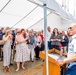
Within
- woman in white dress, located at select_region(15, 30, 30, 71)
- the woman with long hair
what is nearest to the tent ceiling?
woman in white dress, located at select_region(15, 30, 30, 71)

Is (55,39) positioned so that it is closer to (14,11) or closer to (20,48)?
(20,48)

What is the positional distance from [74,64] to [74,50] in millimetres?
253

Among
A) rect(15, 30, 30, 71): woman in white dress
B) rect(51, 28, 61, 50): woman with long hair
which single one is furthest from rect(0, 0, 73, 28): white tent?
rect(51, 28, 61, 50): woman with long hair

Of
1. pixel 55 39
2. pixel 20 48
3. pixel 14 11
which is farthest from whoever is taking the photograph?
pixel 14 11

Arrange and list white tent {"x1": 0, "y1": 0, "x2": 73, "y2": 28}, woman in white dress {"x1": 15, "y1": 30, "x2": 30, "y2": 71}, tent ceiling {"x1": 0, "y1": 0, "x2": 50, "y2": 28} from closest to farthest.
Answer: woman in white dress {"x1": 15, "y1": 30, "x2": 30, "y2": 71} < white tent {"x1": 0, "y1": 0, "x2": 73, "y2": 28} < tent ceiling {"x1": 0, "y1": 0, "x2": 50, "y2": 28}

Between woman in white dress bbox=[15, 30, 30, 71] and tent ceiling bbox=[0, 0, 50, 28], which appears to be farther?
tent ceiling bbox=[0, 0, 50, 28]

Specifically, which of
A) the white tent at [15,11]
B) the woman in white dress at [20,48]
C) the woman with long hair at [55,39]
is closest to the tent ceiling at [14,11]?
the white tent at [15,11]

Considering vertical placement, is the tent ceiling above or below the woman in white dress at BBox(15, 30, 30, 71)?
above

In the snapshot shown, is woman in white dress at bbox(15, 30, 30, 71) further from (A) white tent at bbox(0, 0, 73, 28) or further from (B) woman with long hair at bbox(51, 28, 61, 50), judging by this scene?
(A) white tent at bbox(0, 0, 73, 28)

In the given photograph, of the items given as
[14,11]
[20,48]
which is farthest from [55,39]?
[14,11]

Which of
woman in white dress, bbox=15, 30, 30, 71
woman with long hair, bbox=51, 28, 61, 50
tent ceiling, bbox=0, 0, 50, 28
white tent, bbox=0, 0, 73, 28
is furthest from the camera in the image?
tent ceiling, bbox=0, 0, 50, 28

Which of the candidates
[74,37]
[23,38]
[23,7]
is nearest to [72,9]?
[23,7]

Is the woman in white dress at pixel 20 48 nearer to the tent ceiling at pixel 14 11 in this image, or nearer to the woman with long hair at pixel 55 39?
the woman with long hair at pixel 55 39

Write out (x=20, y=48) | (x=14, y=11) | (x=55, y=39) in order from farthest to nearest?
1. (x=14, y=11)
2. (x=55, y=39)
3. (x=20, y=48)
